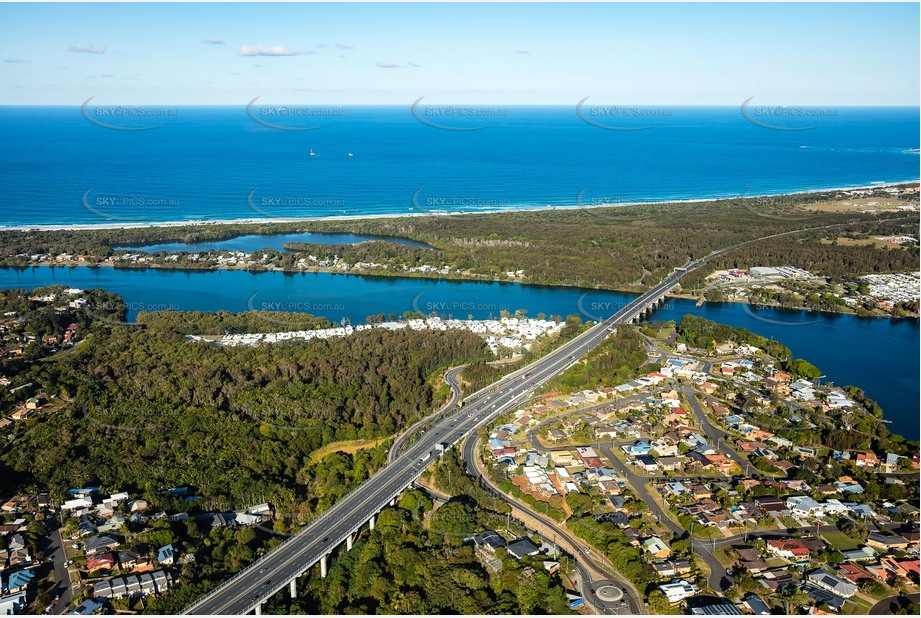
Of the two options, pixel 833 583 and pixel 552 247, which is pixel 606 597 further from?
pixel 552 247

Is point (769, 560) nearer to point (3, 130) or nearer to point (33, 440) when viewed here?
point (33, 440)

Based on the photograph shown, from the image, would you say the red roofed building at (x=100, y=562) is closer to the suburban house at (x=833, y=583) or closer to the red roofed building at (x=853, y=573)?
the suburban house at (x=833, y=583)

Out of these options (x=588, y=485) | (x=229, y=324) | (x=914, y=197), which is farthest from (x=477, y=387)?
(x=914, y=197)

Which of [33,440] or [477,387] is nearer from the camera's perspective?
[33,440]

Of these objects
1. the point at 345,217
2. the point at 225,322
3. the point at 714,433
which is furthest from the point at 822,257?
the point at 225,322

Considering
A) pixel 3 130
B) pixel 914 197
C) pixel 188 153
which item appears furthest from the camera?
pixel 3 130

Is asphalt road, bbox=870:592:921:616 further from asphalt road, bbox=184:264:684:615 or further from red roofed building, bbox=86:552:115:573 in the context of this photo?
red roofed building, bbox=86:552:115:573

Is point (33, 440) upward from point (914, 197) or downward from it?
Result: downward

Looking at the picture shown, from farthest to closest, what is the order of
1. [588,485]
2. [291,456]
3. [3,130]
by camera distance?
[3,130] → [291,456] → [588,485]

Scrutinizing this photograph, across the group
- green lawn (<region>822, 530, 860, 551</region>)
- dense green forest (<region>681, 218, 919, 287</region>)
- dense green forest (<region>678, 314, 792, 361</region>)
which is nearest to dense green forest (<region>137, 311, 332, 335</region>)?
dense green forest (<region>678, 314, 792, 361</region>)
